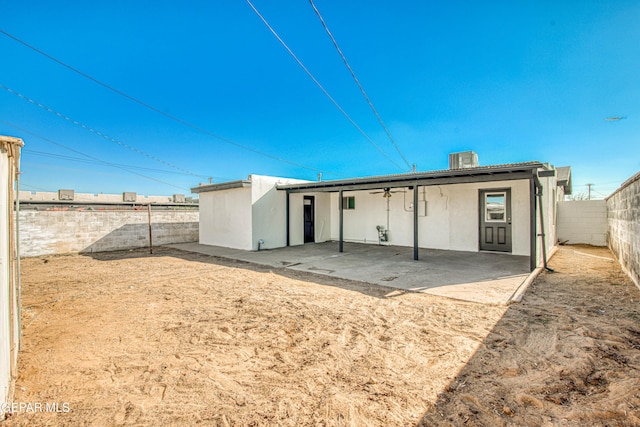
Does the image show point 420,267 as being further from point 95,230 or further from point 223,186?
point 95,230

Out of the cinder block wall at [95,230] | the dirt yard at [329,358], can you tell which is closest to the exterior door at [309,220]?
the cinder block wall at [95,230]

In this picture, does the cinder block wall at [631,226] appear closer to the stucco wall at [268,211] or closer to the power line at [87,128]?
the stucco wall at [268,211]

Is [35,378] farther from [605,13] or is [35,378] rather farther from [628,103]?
[628,103]

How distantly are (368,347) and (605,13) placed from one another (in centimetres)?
895

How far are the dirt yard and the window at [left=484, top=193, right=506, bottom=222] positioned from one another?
162 inches

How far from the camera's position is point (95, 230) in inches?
423

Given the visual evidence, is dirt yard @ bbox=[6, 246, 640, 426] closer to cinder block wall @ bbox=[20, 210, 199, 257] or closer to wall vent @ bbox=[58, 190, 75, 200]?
cinder block wall @ bbox=[20, 210, 199, 257]

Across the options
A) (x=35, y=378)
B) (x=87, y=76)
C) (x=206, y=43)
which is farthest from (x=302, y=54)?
(x=87, y=76)

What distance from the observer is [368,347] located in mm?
2906

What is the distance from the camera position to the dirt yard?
1.90m

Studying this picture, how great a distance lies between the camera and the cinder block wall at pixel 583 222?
36.1ft

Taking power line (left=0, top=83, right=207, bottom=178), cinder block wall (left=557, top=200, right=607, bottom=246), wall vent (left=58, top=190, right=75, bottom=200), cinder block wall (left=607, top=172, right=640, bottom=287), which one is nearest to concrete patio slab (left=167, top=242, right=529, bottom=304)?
cinder block wall (left=607, top=172, right=640, bottom=287)

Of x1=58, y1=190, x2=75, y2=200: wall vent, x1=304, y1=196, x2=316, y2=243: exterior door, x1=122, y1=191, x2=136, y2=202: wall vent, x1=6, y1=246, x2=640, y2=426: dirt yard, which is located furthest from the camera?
x1=122, y1=191, x2=136, y2=202: wall vent

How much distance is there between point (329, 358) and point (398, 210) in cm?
914
